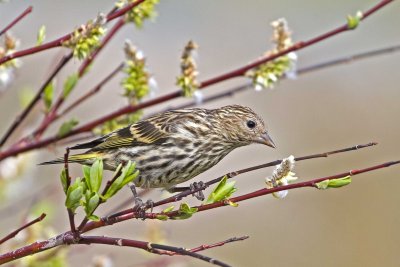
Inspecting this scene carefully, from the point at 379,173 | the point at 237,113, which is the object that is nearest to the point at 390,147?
the point at 379,173

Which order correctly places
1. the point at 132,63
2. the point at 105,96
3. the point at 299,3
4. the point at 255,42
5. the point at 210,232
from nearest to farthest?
the point at 132,63
the point at 210,232
the point at 105,96
the point at 255,42
the point at 299,3

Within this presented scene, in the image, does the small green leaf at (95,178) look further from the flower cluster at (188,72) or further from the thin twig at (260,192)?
the flower cluster at (188,72)

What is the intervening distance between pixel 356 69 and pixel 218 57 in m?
2.63

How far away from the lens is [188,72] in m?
3.52

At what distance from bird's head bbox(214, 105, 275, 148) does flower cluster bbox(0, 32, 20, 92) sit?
121 cm

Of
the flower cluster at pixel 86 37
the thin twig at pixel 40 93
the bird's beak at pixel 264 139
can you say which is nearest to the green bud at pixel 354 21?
the flower cluster at pixel 86 37

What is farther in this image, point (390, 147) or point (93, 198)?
point (390, 147)

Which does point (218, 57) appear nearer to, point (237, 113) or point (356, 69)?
point (356, 69)

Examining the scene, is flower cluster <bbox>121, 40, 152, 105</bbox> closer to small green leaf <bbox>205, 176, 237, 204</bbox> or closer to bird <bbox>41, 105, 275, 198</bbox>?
bird <bbox>41, 105, 275, 198</bbox>

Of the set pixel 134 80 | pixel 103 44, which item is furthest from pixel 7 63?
pixel 134 80

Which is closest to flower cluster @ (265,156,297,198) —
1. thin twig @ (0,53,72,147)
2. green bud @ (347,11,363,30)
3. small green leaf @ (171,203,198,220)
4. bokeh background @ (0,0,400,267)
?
small green leaf @ (171,203,198,220)

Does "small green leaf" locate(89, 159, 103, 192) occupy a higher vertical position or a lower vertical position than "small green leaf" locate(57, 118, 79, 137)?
lower

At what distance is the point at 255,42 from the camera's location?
15.1 meters

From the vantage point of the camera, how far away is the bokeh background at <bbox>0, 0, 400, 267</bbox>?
10031 millimetres
